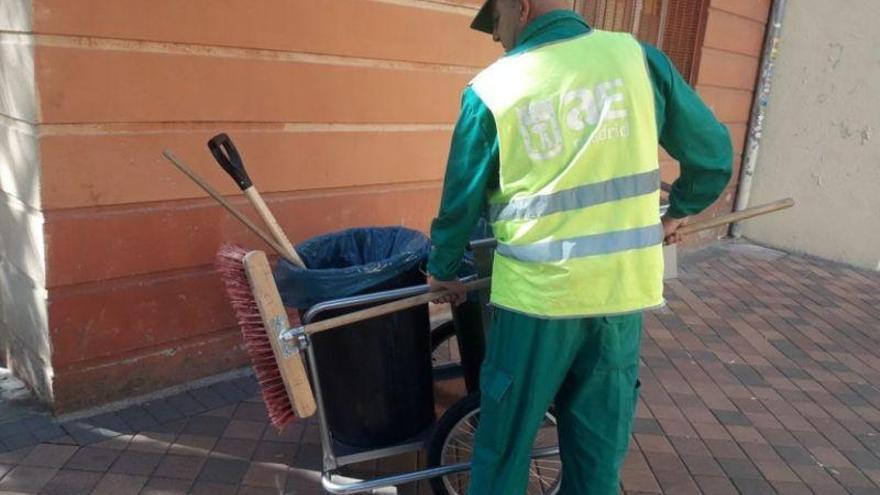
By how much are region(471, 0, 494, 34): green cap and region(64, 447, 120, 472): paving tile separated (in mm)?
2153

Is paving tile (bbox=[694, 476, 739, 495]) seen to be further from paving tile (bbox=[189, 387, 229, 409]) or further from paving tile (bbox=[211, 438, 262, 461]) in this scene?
paving tile (bbox=[189, 387, 229, 409])

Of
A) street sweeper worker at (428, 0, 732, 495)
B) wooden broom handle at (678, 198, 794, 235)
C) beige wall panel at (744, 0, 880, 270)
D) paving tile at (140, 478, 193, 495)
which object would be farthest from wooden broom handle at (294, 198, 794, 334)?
beige wall panel at (744, 0, 880, 270)

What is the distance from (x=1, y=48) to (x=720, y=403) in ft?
12.1

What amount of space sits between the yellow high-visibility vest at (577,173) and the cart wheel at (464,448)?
0.64 metres

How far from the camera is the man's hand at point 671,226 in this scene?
234 cm

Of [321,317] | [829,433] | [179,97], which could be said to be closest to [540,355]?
[321,317]

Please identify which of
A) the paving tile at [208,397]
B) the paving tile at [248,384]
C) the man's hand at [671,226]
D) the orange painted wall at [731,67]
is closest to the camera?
the man's hand at [671,226]

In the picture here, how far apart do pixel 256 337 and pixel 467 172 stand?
2.92ft

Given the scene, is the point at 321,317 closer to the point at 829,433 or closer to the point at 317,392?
the point at 317,392

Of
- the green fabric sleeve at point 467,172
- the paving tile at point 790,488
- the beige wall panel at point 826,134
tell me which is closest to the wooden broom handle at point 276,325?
the green fabric sleeve at point 467,172

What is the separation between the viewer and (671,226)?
2352mm

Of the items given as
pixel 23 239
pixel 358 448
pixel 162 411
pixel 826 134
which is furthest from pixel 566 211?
pixel 826 134

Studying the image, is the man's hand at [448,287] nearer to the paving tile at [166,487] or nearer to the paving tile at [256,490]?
the paving tile at [256,490]

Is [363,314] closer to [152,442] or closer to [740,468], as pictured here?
[152,442]
